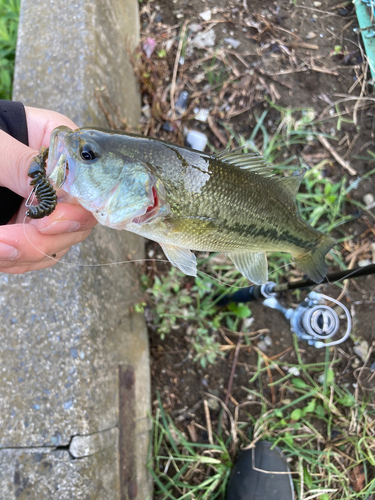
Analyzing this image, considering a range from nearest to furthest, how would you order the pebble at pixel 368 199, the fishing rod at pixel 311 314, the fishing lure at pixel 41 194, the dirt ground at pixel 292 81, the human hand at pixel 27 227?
the fishing lure at pixel 41 194 → the human hand at pixel 27 227 → the fishing rod at pixel 311 314 → the dirt ground at pixel 292 81 → the pebble at pixel 368 199

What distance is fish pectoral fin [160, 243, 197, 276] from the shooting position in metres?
1.75

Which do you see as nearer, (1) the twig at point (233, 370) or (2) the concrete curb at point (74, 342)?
(2) the concrete curb at point (74, 342)

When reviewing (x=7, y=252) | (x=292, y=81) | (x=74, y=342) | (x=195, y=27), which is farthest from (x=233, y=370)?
(x=195, y=27)

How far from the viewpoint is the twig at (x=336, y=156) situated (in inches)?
125

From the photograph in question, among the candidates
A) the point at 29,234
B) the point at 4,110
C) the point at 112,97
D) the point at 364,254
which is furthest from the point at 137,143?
the point at 364,254

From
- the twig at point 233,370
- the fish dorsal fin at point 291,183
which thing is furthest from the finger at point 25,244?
the twig at point 233,370

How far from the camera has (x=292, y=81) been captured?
333 centimetres

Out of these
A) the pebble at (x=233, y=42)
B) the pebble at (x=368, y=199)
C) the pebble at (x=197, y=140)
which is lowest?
the pebble at (x=368, y=199)

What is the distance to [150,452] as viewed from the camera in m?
2.51

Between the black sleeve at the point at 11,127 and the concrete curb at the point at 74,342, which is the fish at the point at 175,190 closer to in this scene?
the black sleeve at the point at 11,127

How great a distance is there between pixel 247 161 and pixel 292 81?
7.10ft

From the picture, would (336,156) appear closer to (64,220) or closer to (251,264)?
(251,264)

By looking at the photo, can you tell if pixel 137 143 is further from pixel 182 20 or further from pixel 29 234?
pixel 182 20

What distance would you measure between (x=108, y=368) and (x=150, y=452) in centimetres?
90
